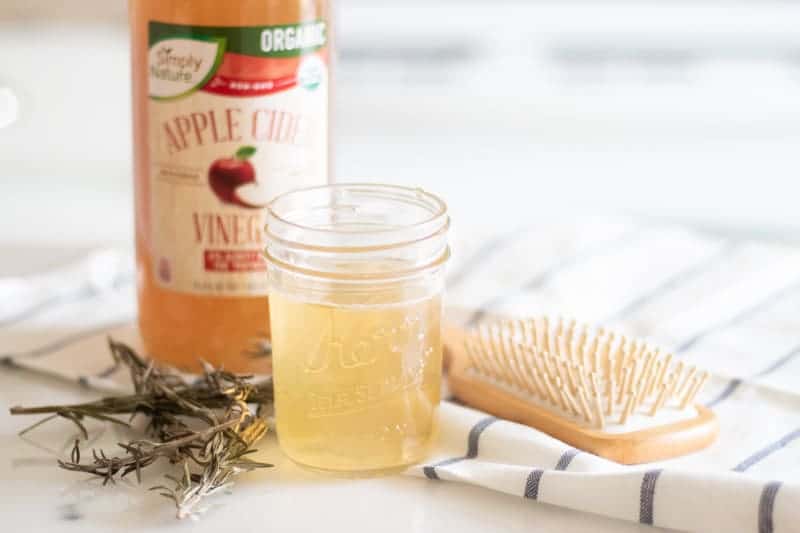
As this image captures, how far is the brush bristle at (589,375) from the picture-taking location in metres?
0.78

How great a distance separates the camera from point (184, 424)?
795 mm

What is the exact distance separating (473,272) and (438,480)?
1.30ft

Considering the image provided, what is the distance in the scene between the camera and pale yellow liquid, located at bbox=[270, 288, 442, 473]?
2.40ft

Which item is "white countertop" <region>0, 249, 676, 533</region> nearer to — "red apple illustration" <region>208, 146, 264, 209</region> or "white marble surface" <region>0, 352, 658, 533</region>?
"white marble surface" <region>0, 352, 658, 533</region>

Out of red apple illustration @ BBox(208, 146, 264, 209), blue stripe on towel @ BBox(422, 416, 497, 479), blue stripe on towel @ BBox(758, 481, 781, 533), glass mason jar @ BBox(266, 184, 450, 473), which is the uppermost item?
red apple illustration @ BBox(208, 146, 264, 209)

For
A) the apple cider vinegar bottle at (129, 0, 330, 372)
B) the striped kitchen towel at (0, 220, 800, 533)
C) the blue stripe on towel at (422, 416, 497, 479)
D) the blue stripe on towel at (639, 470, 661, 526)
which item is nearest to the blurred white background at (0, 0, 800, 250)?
the striped kitchen towel at (0, 220, 800, 533)

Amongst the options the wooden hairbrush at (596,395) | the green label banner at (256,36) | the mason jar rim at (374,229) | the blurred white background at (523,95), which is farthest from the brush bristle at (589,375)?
the blurred white background at (523,95)

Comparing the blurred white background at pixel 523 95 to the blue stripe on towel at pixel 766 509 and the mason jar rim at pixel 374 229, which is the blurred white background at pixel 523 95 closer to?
the mason jar rim at pixel 374 229

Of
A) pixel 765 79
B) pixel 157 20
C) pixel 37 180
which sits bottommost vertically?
pixel 37 180

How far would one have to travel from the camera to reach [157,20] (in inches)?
33.9

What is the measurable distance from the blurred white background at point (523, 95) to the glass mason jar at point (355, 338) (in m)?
0.85

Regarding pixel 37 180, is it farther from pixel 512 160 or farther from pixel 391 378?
pixel 391 378

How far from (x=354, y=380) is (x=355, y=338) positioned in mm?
25

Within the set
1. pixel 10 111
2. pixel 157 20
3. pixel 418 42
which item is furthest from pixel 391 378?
pixel 418 42
